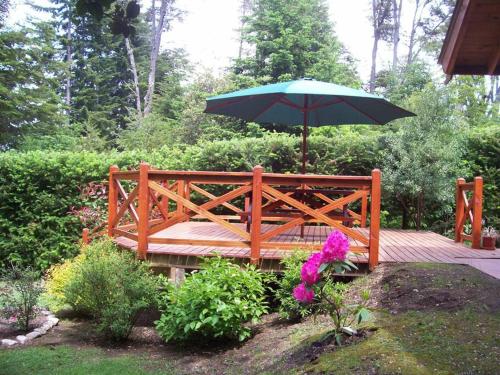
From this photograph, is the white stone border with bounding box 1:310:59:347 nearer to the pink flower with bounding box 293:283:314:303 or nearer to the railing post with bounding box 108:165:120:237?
the railing post with bounding box 108:165:120:237

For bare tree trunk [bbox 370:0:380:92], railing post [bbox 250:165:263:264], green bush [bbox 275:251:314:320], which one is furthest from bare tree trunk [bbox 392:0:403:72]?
green bush [bbox 275:251:314:320]

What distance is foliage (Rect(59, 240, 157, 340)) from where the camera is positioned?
4.80 metres

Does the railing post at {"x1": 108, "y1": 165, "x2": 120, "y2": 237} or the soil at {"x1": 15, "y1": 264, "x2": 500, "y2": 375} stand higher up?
the railing post at {"x1": 108, "y1": 165, "x2": 120, "y2": 237}

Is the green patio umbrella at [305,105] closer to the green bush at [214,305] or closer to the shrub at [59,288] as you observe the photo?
the green bush at [214,305]

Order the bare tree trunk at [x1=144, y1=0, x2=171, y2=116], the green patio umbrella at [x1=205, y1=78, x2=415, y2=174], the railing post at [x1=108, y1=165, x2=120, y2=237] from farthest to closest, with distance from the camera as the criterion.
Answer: the bare tree trunk at [x1=144, y1=0, x2=171, y2=116] → the railing post at [x1=108, y1=165, x2=120, y2=237] → the green patio umbrella at [x1=205, y1=78, x2=415, y2=174]

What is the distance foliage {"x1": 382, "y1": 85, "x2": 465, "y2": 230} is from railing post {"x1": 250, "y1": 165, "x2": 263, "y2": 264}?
3.90 meters

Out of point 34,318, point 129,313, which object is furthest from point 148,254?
point 34,318

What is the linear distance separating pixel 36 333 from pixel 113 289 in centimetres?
98

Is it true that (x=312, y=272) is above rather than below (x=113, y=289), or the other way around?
above

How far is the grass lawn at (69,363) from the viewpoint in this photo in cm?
399

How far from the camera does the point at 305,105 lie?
677 centimetres

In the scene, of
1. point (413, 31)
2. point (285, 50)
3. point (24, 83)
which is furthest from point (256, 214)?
point (413, 31)

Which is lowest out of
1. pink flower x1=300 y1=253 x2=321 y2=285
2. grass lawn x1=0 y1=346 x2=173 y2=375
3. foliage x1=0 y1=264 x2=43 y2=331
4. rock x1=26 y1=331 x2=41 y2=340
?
rock x1=26 y1=331 x2=41 y2=340

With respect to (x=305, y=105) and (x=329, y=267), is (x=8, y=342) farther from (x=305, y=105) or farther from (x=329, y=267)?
(x=305, y=105)
